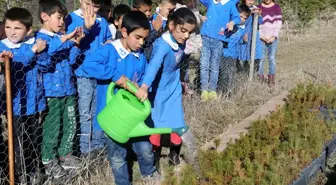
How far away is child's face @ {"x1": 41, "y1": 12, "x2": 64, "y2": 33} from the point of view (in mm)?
4438

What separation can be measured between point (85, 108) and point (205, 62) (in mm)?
2798

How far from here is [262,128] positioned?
5.07 metres

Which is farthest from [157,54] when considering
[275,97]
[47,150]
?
Result: [275,97]

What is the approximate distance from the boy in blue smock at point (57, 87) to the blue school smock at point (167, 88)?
2.26 ft

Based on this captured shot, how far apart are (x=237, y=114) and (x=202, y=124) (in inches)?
28.7

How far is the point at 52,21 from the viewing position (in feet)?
14.6

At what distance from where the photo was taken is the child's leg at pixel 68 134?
4.59 m

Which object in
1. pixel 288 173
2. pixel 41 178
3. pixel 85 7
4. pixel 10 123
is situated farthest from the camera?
pixel 85 7

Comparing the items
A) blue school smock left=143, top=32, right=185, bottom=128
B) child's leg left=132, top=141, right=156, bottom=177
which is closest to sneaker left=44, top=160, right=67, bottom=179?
child's leg left=132, top=141, right=156, bottom=177

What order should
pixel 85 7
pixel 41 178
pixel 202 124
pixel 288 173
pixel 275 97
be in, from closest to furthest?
pixel 288 173 → pixel 41 178 → pixel 85 7 → pixel 202 124 → pixel 275 97

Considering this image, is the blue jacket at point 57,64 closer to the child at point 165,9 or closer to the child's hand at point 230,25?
the child at point 165,9

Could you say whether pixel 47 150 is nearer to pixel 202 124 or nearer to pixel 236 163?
pixel 236 163

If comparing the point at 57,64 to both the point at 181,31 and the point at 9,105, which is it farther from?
the point at 181,31

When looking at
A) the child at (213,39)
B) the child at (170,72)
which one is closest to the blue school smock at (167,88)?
the child at (170,72)
